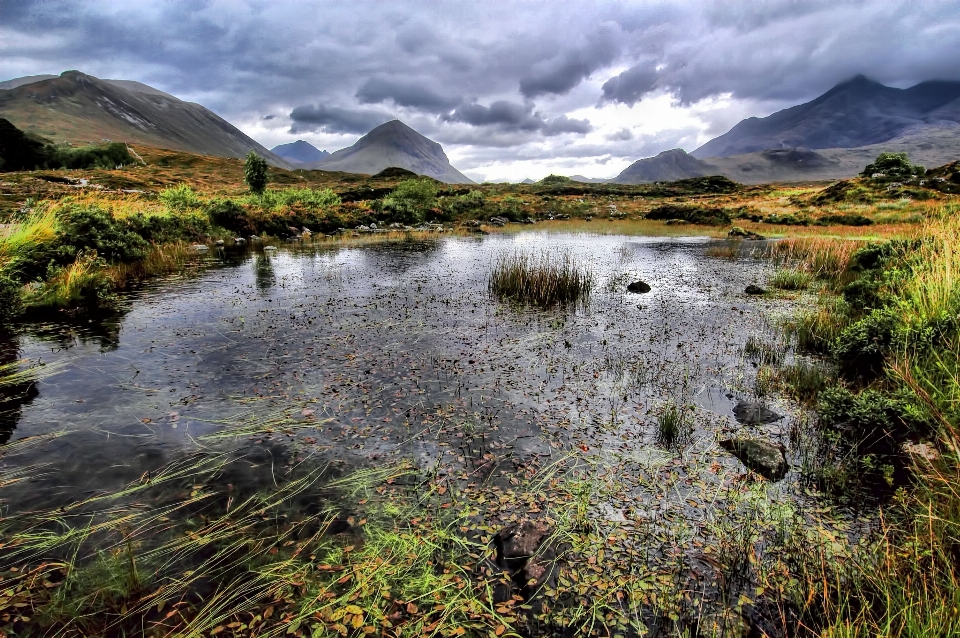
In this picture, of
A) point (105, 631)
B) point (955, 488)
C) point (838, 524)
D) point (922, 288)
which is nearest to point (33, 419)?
point (105, 631)

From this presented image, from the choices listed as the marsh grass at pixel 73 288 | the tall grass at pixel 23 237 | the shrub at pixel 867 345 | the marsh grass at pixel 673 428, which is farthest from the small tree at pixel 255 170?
the shrub at pixel 867 345

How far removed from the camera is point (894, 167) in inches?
2363

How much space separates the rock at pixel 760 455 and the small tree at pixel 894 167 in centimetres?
7493

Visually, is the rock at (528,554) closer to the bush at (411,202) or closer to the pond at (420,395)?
the pond at (420,395)

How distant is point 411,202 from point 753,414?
51068 mm

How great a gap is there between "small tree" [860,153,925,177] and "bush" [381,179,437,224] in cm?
6264

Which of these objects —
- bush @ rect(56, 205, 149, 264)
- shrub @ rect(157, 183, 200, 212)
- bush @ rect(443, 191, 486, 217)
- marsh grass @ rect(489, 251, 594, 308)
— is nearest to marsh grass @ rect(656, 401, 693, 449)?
marsh grass @ rect(489, 251, 594, 308)

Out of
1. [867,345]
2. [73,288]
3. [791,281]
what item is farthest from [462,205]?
[867,345]

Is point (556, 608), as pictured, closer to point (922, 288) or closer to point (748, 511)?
point (748, 511)

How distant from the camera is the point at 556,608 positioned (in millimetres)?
3980

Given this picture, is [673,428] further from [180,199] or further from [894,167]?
[894,167]

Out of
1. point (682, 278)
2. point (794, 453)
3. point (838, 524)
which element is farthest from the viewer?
point (682, 278)

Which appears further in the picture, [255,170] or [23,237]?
[255,170]

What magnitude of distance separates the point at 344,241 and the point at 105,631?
3327 centimetres
